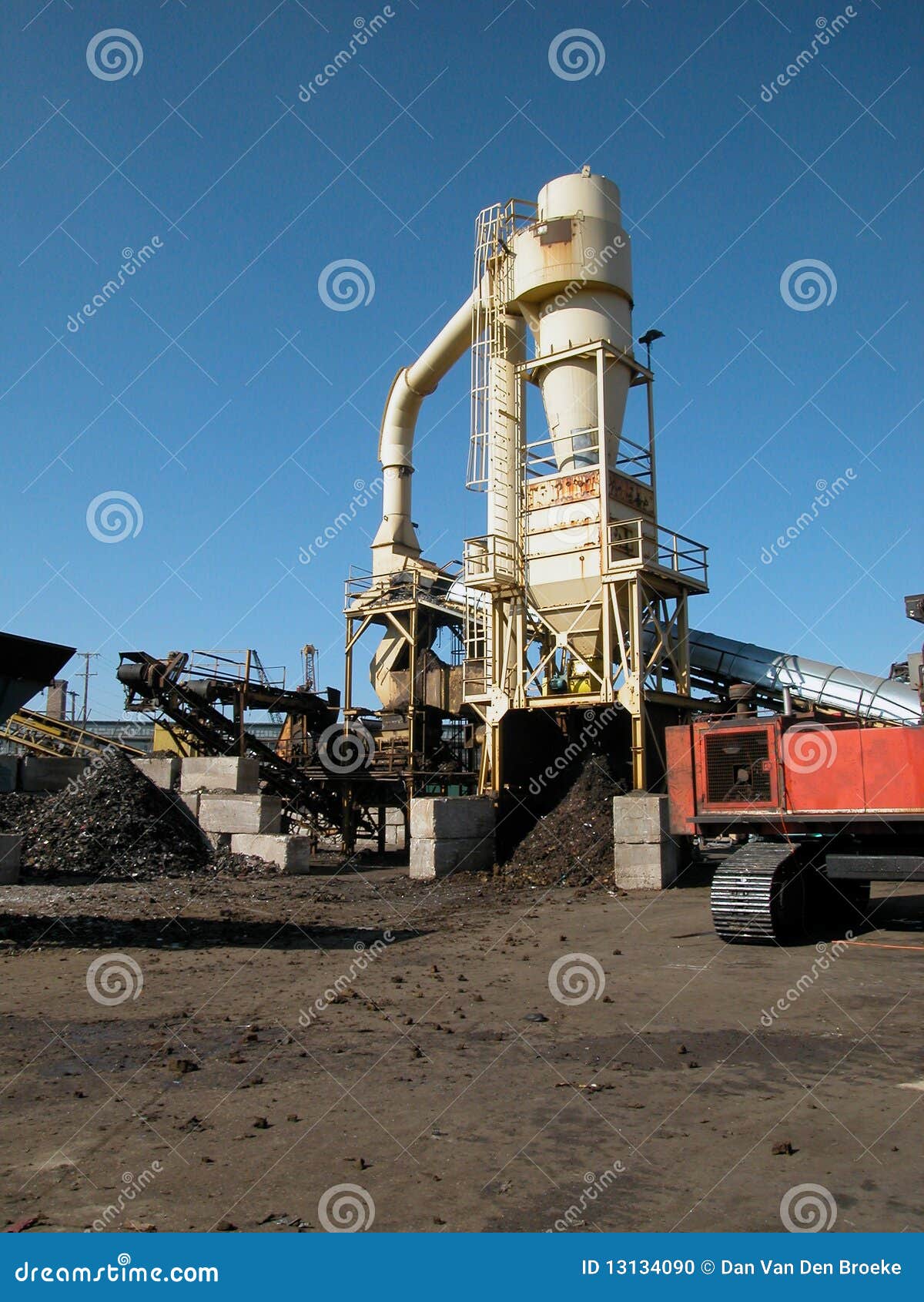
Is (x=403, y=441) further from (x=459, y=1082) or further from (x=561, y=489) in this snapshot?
(x=459, y=1082)

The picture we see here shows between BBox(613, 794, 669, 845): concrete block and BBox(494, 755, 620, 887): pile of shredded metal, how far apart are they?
107cm

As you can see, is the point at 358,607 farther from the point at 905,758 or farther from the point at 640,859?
the point at 905,758

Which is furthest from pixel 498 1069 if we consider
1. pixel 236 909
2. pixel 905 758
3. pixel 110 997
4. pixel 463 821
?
pixel 463 821

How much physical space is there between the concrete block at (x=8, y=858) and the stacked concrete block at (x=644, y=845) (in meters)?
10.6

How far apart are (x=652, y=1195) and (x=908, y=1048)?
11.6ft

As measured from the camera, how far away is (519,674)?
21.3m

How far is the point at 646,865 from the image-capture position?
16.9 m

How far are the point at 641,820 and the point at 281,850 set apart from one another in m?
8.17

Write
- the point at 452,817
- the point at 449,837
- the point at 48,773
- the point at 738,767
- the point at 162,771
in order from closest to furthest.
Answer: the point at 738,767
the point at 449,837
the point at 452,817
the point at 162,771
the point at 48,773

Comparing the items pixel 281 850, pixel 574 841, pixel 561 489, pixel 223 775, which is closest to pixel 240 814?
pixel 223 775

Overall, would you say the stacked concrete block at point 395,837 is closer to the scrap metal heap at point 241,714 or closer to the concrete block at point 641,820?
the scrap metal heap at point 241,714

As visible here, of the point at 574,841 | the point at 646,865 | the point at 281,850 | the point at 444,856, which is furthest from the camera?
the point at 281,850

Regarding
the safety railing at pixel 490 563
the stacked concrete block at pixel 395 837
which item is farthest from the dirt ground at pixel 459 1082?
the stacked concrete block at pixel 395 837

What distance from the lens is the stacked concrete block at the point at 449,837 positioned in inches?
760
